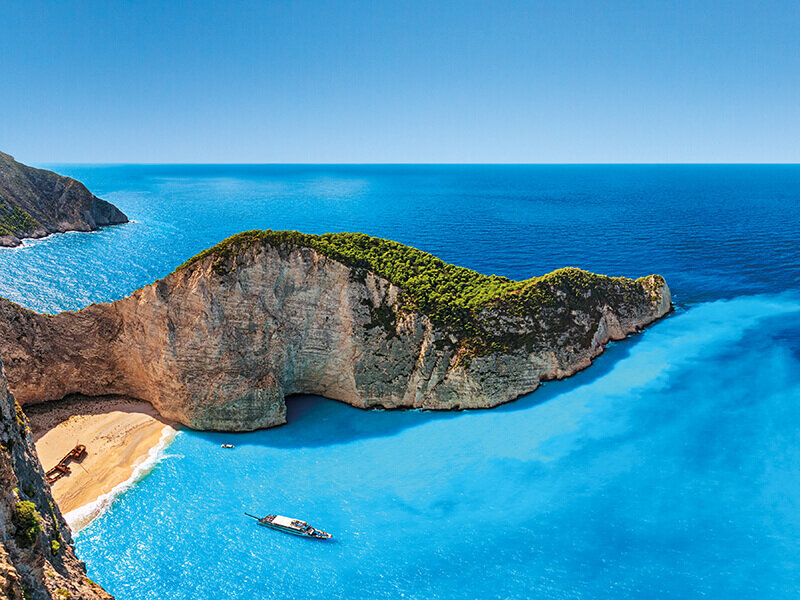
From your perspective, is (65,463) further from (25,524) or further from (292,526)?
(25,524)

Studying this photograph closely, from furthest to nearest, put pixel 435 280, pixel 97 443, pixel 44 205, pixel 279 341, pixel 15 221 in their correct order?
pixel 44 205, pixel 15 221, pixel 435 280, pixel 279 341, pixel 97 443

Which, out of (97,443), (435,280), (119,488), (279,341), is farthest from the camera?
(435,280)

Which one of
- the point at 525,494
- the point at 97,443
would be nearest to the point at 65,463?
the point at 97,443

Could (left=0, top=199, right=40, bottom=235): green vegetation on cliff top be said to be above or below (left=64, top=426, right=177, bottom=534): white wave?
above

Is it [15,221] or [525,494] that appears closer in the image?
[525,494]

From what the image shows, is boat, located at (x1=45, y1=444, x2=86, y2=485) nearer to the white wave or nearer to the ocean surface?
the white wave

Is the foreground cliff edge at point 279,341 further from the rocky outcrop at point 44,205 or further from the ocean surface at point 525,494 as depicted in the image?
the rocky outcrop at point 44,205

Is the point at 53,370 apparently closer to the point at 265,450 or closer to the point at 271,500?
the point at 265,450

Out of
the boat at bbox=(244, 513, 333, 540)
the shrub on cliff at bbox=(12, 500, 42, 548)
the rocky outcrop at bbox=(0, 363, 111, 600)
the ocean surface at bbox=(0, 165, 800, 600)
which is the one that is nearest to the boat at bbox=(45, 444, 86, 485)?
the ocean surface at bbox=(0, 165, 800, 600)
